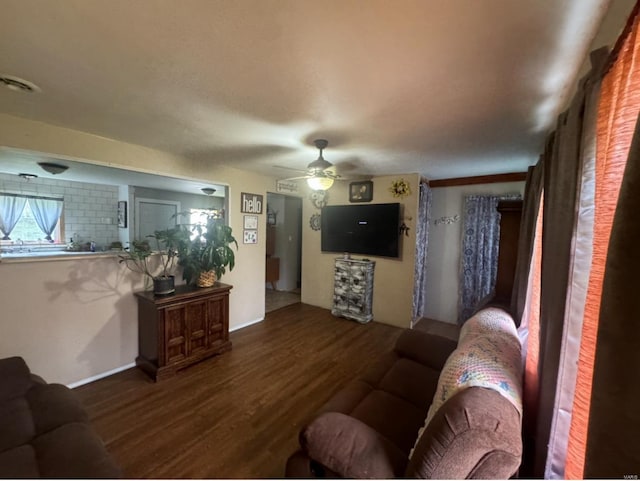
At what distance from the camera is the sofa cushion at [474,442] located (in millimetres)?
803

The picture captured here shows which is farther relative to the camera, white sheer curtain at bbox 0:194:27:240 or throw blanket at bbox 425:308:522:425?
white sheer curtain at bbox 0:194:27:240

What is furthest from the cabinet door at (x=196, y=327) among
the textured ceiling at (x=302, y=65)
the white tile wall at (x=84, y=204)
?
the white tile wall at (x=84, y=204)

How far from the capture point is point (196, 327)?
2674 millimetres

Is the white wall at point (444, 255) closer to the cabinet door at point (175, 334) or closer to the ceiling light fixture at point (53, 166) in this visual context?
the cabinet door at point (175, 334)

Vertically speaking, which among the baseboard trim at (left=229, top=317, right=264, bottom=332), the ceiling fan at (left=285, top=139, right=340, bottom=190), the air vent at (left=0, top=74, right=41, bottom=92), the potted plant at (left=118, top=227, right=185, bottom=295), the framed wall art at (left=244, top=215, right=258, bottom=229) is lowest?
the baseboard trim at (left=229, top=317, right=264, bottom=332)

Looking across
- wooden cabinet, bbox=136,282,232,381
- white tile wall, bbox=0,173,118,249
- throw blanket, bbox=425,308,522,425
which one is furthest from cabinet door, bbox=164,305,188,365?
white tile wall, bbox=0,173,118,249

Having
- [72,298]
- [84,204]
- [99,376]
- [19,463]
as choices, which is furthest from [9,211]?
[19,463]

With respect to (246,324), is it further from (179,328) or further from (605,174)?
(605,174)

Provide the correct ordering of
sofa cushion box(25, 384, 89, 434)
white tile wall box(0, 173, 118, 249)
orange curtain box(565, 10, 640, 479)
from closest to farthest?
1. orange curtain box(565, 10, 640, 479)
2. sofa cushion box(25, 384, 89, 434)
3. white tile wall box(0, 173, 118, 249)

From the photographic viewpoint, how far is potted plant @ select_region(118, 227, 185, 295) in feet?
8.05

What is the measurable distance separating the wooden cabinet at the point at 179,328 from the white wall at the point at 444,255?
3.22 meters

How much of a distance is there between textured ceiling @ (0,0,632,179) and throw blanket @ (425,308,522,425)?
1.32 meters

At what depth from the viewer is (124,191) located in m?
4.83

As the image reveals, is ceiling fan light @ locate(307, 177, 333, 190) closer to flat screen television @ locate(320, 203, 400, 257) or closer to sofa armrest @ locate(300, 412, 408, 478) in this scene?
flat screen television @ locate(320, 203, 400, 257)
